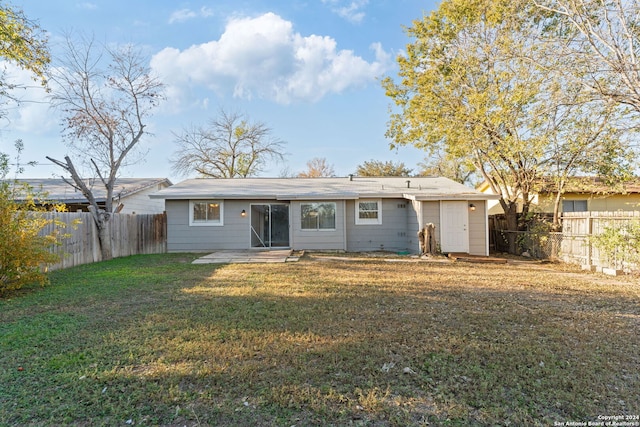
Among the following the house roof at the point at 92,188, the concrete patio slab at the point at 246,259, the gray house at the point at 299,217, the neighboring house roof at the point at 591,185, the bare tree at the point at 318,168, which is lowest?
the concrete patio slab at the point at 246,259

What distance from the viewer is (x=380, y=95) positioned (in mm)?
15898

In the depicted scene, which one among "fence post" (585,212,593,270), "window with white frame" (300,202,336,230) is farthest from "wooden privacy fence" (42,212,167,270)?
"fence post" (585,212,593,270)

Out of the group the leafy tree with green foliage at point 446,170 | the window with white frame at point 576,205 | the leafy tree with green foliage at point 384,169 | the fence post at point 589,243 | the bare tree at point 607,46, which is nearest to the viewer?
the bare tree at point 607,46

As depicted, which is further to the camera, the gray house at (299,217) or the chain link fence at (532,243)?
the gray house at (299,217)

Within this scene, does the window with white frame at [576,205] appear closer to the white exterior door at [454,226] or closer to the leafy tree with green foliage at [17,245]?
the white exterior door at [454,226]

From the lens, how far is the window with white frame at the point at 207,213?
13180 millimetres

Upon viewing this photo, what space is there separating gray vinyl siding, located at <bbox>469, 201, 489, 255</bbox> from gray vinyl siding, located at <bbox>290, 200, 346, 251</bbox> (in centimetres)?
463

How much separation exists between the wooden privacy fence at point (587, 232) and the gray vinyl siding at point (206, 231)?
35.8ft

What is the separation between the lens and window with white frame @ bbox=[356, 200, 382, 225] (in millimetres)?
13227

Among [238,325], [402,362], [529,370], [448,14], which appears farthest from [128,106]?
[529,370]

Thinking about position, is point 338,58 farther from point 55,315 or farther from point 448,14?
point 55,315

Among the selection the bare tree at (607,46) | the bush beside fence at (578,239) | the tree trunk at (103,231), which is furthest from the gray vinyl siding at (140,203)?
the bare tree at (607,46)

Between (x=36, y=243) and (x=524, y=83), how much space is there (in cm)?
1321

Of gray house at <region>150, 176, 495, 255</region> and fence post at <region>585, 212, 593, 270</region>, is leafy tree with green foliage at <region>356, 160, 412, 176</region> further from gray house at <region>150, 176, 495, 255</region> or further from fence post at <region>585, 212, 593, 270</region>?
fence post at <region>585, 212, 593, 270</region>
